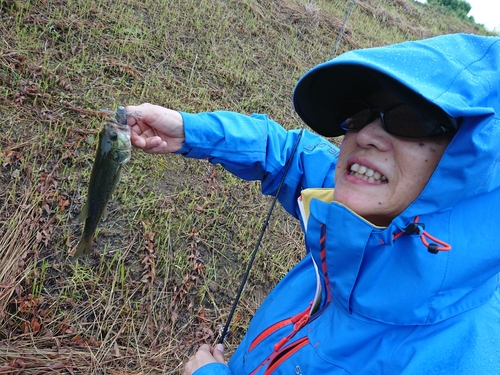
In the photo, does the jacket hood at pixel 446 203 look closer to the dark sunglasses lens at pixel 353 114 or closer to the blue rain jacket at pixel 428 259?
the blue rain jacket at pixel 428 259

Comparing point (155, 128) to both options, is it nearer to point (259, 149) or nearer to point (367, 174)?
point (259, 149)

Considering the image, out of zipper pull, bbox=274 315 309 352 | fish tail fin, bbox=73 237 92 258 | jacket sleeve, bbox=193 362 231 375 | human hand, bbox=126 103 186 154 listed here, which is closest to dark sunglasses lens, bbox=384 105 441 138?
zipper pull, bbox=274 315 309 352

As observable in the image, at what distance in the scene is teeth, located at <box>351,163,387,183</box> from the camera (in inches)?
54.4

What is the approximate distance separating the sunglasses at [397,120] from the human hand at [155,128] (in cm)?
88

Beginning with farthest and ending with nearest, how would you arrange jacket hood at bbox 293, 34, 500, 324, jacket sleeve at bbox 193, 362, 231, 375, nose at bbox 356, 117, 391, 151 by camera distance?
jacket sleeve at bbox 193, 362, 231, 375
nose at bbox 356, 117, 391, 151
jacket hood at bbox 293, 34, 500, 324

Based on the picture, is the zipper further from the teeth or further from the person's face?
the teeth

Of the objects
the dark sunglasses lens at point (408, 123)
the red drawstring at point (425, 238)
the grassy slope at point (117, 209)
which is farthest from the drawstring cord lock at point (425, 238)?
the grassy slope at point (117, 209)

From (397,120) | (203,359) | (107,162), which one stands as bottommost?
(203,359)

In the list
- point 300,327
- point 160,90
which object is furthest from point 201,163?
point 300,327

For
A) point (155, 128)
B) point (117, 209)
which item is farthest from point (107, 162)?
point (117, 209)

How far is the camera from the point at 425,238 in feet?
3.91

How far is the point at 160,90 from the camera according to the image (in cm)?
491

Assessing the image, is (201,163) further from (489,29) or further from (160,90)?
(489,29)

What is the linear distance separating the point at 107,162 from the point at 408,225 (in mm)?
1455
